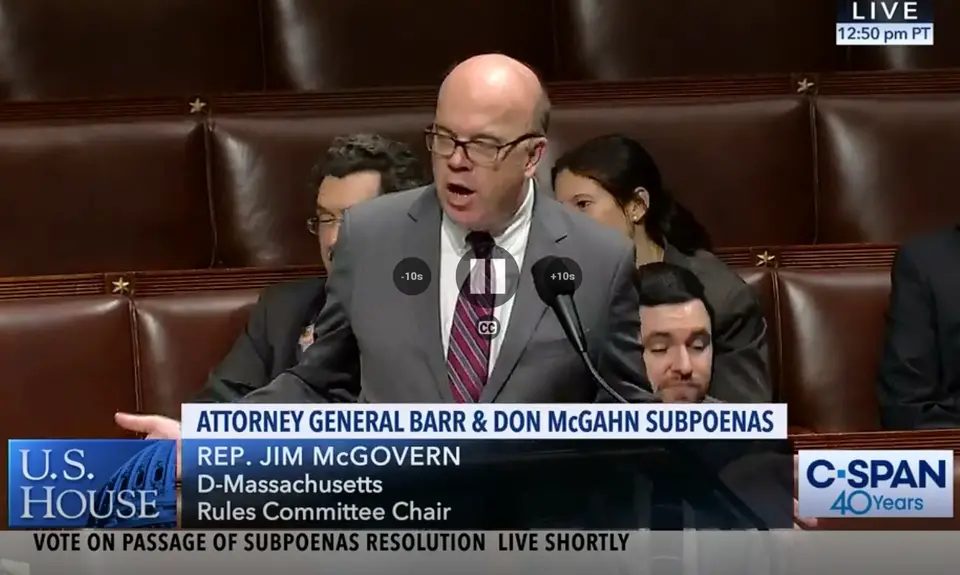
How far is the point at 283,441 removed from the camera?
1.07 m

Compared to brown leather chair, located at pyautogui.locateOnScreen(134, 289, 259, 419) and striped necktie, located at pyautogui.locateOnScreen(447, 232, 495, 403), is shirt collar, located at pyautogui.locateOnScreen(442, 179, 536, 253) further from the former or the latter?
brown leather chair, located at pyautogui.locateOnScreen(134, 289, 259, 419)

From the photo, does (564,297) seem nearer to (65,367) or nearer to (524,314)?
(524,314)

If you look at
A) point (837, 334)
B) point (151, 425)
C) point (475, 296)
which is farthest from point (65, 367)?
point (837, 334)

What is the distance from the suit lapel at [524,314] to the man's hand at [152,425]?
0.24m

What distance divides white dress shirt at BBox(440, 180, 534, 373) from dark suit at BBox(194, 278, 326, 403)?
103mm

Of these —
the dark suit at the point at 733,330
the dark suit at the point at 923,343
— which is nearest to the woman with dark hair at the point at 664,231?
the dark suit at the point at 733,330

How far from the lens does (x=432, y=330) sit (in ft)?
3.53

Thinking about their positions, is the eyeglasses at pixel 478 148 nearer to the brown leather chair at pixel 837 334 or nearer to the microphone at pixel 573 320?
the microphone at pixel 573 320

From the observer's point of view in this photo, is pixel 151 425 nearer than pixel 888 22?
Yes

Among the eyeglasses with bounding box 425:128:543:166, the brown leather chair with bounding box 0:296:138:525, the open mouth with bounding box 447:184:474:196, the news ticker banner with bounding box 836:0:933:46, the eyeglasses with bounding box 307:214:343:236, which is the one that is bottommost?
the brown leather chair with bounding box 0:296:138:525

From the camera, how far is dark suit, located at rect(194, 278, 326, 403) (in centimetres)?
109

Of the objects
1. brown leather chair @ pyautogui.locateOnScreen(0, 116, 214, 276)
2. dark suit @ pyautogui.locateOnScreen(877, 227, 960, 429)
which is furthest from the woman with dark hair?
brown leather chair @ pyautogui.locateOnScreen(0, 116, 214, 276)

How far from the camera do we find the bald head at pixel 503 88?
1.08 meters

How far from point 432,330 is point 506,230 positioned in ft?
0.32
